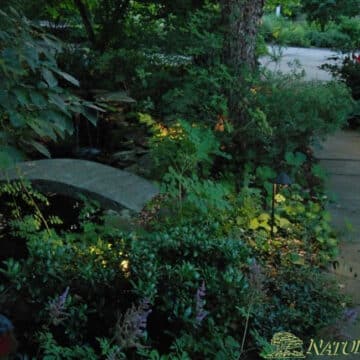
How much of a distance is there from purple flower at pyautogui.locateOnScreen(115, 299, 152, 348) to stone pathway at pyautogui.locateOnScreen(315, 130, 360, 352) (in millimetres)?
1069

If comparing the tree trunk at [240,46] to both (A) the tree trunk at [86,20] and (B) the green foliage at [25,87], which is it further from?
(B) the green foliage at [25,87]

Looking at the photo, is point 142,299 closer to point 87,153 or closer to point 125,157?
point 125,157

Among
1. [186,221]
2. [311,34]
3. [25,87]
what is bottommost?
[311,34]

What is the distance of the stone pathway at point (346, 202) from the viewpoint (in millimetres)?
3809

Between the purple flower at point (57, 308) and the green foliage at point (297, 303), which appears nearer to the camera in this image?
the purple flower at point (57, 308)

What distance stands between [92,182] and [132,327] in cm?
242

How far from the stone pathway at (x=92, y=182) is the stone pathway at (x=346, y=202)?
4.44 feet

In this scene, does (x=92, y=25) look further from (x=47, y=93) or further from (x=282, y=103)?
(x=47, y=93)

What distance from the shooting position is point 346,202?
5.45 meters

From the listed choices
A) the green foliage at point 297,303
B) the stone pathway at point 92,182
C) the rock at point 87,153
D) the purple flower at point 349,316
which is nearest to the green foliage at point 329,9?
the rock at point 87,153

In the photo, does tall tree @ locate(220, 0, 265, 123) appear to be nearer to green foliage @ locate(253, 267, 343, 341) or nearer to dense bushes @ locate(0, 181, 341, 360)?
green foliage @ locate(253, 267, 343, 341)

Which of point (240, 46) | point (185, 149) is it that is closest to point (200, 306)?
point (185, 149)

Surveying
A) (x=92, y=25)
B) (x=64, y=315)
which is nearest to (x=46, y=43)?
(x=64, y=315)

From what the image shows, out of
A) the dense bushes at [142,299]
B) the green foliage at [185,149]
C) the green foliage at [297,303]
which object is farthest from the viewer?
the green foliage at [185,149]
